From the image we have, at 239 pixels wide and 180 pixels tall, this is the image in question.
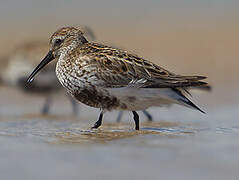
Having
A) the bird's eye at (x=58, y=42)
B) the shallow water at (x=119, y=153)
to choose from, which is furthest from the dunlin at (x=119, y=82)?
the bird's eye at (x=58, y=42)

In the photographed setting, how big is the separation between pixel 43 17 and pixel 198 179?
1181 cm

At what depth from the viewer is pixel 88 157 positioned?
455cm

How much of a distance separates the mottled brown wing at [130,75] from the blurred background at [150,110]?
0.52 meters

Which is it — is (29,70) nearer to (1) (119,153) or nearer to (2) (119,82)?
(2) (119,82)

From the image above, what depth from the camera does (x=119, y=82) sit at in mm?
6234

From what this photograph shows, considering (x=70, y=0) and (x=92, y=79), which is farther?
(x=70, y=0)

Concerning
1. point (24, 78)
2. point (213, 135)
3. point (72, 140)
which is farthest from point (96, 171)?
point (24, 78)

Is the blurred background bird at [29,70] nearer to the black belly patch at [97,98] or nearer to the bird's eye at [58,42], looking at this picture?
the bird's eye at [58,42]

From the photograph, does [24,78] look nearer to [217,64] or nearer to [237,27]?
[217,64]

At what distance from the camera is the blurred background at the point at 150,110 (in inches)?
174

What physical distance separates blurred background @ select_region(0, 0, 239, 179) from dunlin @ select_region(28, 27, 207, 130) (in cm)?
39

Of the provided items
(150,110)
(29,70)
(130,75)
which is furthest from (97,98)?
(29,70)

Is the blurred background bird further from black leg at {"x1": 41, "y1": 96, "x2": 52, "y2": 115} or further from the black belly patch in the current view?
the black belly patch

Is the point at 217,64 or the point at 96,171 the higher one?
the point at 217,64
